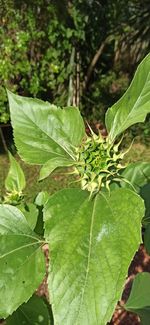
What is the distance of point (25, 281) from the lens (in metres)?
0.87

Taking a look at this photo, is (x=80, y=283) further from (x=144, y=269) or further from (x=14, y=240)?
(x=144, y=269)

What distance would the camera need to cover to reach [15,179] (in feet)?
4.34

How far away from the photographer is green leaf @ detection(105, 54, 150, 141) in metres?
0.84

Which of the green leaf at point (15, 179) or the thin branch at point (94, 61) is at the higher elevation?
the thin branch at point (94, 61)

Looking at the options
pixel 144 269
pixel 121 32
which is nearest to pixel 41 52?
pixel 121 32

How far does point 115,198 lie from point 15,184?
1.93 ft

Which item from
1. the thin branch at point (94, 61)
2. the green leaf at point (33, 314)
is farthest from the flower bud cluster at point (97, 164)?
the thin branch at point (94, 61)

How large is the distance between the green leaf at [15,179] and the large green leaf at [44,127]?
1.08 ft

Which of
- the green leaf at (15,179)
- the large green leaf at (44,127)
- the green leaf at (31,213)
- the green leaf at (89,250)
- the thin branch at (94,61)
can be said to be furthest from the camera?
the thin branch at (94,61)

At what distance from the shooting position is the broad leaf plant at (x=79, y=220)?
674mm

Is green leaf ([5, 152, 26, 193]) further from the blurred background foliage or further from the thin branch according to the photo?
the thin branch

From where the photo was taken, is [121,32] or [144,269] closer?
[144,269]

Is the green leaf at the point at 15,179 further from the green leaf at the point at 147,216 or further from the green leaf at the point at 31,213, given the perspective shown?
the green leaf at the point at 147,216

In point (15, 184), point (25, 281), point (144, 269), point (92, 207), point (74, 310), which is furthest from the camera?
point (144, 269)
